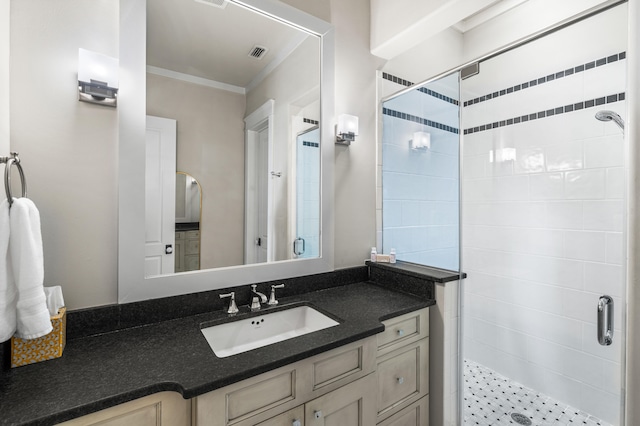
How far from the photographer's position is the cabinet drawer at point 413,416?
1.38 meters

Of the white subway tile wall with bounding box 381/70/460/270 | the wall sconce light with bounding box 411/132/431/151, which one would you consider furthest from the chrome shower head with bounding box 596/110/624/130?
the wall sconce light with bounding box 411/132/431/151

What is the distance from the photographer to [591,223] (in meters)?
1.73

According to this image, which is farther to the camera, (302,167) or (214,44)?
(302,167)

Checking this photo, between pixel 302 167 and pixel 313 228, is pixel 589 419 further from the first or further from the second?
pixel 302 167

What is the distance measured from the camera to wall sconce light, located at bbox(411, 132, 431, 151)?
1.88 meters

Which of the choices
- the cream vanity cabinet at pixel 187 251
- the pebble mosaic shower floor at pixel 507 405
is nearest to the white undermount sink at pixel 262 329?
the cream vanity cabinet at pixel 187 251

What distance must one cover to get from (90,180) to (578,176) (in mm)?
2504

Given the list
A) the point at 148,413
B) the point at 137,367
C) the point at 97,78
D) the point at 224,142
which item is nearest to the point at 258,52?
the point at 224,142

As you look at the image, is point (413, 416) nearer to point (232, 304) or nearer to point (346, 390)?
point (346, 390)

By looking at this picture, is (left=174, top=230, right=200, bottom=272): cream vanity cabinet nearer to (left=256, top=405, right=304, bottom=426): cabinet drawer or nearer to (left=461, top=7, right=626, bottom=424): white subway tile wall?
(left=256, top=405, right=304, bottom=426): cabinet drawer

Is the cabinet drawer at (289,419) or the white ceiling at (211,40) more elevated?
the white ceiling at (211,40)

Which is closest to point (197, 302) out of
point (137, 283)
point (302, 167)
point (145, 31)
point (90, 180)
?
point (137, 283)

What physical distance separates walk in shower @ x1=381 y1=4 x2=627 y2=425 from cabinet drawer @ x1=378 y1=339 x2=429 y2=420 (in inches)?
11.7

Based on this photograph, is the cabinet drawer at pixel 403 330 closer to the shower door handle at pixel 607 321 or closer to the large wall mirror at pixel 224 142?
the large wall mirror at pixel 224 142
